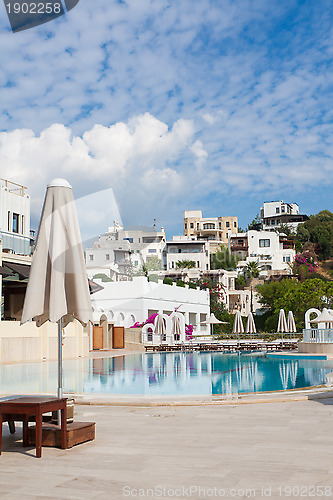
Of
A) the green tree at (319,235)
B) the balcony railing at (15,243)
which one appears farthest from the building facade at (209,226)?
the balcony railing at (15,243)

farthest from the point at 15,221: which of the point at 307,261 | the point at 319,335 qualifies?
the point at 307,261

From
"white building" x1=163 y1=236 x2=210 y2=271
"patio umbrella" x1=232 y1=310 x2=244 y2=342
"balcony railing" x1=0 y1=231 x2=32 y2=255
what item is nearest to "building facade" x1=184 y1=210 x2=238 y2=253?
"white building" x1=163 y1=236 x2=210 y2=271

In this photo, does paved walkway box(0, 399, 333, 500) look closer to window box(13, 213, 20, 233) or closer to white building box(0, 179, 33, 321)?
white building box(0, 179, 33, 321)

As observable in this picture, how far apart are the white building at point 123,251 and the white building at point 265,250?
14.1 metres

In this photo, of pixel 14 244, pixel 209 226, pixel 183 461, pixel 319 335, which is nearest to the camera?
pixel 183 461

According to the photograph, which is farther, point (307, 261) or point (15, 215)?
point (307, 261)

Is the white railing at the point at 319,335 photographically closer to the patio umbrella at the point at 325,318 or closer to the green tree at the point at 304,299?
the patio umbrella at the point at 325,318

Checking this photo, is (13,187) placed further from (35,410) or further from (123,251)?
(123,251)

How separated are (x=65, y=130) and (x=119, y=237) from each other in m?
72.8

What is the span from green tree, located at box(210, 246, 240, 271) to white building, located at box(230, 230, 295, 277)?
1561mm

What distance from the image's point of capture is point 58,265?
6168 mm

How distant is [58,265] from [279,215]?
4031 inches

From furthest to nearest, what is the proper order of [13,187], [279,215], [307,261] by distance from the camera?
[279,215], [307,261], [13,187]

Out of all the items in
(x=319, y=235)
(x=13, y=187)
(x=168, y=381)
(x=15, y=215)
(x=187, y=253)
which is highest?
(x=319, y=235)
